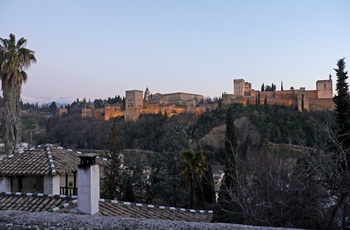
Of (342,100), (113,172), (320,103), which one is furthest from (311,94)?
(113,172)

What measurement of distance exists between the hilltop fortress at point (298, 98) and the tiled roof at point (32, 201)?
2596 inches

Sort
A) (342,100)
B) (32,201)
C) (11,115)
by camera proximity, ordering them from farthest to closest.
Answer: (342,100) → (11,115) → (32,201)

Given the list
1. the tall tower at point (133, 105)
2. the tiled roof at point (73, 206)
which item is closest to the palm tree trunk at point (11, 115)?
the tiled roof at point (73, 206)

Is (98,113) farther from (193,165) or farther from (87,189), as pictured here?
(87,189)

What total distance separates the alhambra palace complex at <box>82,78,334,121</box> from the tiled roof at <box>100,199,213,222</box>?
66.0m

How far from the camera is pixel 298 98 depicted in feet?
229

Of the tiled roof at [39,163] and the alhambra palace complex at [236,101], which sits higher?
the alhambra palace complex at [236,101]

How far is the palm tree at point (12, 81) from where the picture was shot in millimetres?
12375

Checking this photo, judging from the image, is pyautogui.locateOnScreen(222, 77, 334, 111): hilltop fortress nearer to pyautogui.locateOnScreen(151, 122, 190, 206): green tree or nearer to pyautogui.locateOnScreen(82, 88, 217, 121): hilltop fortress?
pyautogui.locateOnScreen(82, 88, 217, 121): hilltop fortress

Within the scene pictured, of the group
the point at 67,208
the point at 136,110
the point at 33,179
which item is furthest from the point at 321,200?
the point at 136,110

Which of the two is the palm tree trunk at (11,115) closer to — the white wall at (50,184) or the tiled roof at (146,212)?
the white wall at (50,184)

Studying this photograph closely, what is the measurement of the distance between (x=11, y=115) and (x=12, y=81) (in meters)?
1.48

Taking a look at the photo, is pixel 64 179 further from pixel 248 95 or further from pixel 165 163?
pixel 248 95

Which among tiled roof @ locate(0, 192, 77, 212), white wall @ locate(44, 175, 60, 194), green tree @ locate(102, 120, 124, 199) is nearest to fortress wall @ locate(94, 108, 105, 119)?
green tree @ locate(102, 120, 124, 199)
